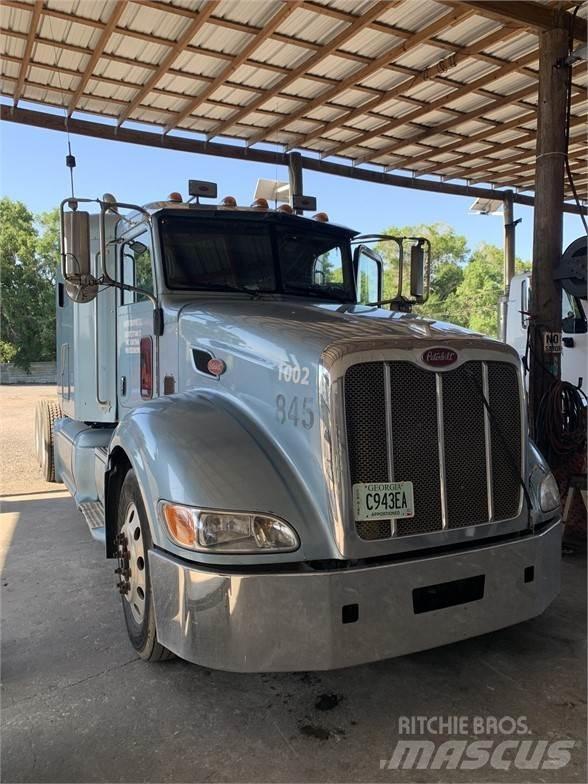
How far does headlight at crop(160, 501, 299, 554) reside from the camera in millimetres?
2428

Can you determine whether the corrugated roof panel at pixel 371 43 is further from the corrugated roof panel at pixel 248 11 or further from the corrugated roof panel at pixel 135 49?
the corrugated roof panel at pixel 135 49

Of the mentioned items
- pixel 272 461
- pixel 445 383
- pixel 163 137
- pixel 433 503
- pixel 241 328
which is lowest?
pixel 433 503

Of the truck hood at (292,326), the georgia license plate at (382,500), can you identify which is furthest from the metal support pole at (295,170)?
the georgia license plate at (382,500)

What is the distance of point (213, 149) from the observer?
9.72m

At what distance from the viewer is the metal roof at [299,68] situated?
618 cm

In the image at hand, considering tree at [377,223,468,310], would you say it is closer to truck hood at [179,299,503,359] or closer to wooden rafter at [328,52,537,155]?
wooden rafter at [328,52,537,155]

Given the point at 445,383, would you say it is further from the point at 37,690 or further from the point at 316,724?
the point at 37,690

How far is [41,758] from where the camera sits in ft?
7.88

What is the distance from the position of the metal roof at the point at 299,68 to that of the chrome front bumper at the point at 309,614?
529cm

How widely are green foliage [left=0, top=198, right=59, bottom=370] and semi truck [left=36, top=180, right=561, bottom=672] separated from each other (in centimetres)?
3092

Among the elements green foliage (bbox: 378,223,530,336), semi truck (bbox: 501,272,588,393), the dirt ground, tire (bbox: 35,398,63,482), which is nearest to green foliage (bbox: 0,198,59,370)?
the dirt ground

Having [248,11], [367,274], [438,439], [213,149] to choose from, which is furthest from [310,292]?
[213,149]

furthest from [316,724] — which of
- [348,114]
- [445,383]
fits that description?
[348,114]

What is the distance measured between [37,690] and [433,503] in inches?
80.7
